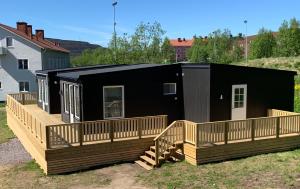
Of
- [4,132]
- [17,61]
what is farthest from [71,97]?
[17,61]

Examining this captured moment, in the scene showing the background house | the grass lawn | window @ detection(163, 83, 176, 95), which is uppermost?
the background house

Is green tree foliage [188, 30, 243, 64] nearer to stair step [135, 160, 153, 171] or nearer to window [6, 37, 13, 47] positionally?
window [6, 37, 13, 47]

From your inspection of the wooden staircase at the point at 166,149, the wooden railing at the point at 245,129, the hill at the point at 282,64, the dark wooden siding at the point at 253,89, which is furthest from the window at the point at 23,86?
the hill at the point at 282,64

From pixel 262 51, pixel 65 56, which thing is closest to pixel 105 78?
pixel 65 56

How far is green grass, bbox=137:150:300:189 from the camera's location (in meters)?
11.0

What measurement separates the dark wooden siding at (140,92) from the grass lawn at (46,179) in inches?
120

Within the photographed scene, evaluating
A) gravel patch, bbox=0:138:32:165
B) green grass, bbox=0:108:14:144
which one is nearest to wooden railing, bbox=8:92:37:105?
green grass, bbox=0:108:14:144

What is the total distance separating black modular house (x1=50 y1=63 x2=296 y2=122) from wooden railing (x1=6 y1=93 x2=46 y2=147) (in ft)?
6.04

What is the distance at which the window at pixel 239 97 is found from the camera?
1620 cm

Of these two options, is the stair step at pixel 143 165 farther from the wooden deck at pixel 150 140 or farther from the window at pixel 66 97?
the window at pixel 66 97

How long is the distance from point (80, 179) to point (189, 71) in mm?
Answer: 7056

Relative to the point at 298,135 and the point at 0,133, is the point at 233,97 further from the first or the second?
the point at 0,133

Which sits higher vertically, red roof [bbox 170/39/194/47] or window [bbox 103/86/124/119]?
red roof [bbox 170/39/194/47]

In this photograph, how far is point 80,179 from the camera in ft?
39.6
